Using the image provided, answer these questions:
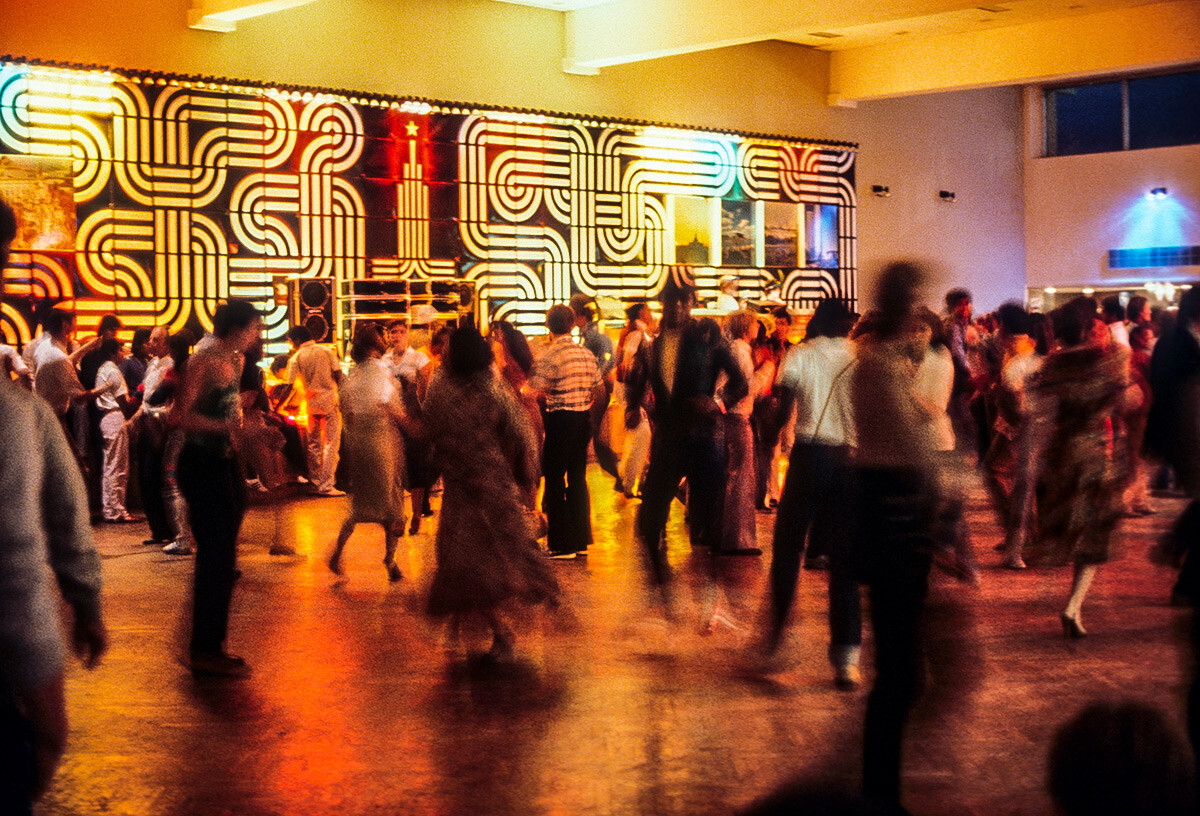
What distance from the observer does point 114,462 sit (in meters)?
11.2

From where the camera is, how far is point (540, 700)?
5570mm

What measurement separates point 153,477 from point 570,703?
540 cm

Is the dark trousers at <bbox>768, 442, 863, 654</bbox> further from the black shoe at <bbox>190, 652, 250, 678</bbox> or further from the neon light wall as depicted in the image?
the neon light wall

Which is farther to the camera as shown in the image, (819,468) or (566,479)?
(566,479)

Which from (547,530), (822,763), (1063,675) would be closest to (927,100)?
(547,530)

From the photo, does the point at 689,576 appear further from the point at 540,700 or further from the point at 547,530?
the point at 540,700

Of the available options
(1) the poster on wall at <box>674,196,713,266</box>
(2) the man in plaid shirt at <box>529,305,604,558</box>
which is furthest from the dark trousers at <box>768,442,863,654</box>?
(1) the poster on wall at <box>674,196,713,266</box>

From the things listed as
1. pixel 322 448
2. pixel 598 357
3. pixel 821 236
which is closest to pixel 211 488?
pixel 598 357

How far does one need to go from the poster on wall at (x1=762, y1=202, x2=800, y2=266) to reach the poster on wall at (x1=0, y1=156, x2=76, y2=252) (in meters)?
9.88

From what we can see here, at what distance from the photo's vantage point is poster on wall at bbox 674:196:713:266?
59.0 feet

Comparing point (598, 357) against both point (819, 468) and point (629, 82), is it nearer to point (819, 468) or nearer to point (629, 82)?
point (819, 468)

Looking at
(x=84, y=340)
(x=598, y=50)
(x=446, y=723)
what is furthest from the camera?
(x=598, y=50)

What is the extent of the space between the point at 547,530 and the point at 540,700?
400 cm

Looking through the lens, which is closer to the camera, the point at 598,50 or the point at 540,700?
the point at 540,700
